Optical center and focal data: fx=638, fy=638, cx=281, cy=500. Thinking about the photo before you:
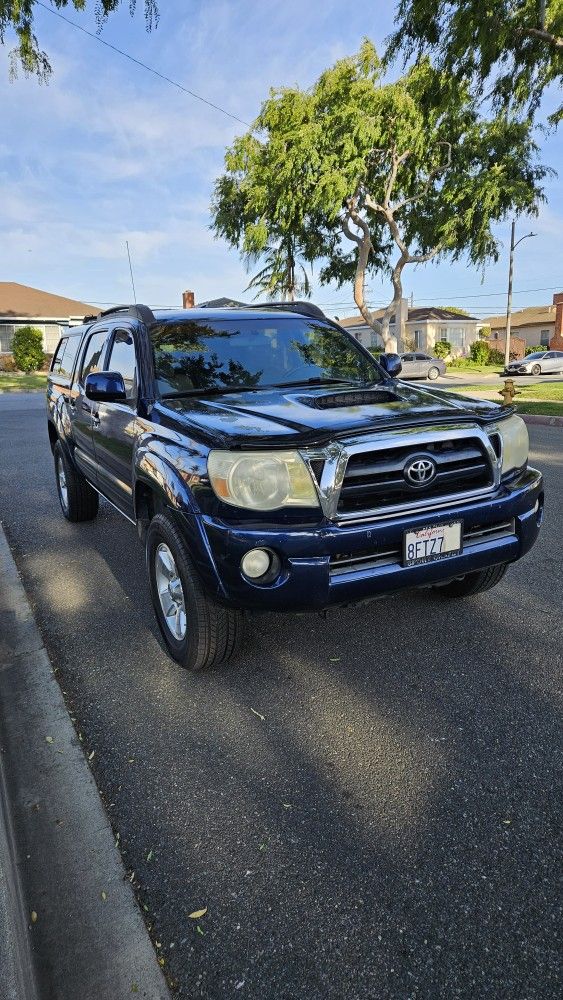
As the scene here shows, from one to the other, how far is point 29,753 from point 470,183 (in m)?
26.0

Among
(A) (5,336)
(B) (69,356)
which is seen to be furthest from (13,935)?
(A) (5,336)

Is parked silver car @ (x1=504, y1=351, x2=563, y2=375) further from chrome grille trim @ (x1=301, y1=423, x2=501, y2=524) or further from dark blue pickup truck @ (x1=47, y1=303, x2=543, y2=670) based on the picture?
chrome grille trim @ (x1=301, y1=423, x2=501, y2=524)

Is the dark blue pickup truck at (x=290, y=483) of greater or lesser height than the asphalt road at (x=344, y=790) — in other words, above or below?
above

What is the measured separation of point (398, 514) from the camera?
2.80 m

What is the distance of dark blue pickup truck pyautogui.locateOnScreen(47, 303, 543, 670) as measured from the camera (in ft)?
8.65

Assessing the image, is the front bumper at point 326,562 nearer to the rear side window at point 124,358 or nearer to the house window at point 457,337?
the rear side window at point 124,358

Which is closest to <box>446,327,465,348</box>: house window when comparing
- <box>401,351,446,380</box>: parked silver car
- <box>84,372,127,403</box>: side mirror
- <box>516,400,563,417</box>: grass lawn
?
<box>401,351,446,380</box>: parked silver car

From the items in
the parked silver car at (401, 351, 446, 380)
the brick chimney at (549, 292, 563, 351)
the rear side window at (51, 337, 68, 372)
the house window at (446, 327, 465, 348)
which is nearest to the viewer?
the rear side window at (51, 337, 68, 372)

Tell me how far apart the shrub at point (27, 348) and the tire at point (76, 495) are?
109 feet

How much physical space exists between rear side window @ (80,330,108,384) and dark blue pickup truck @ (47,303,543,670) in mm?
861

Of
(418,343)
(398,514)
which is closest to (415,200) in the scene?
(398,514)

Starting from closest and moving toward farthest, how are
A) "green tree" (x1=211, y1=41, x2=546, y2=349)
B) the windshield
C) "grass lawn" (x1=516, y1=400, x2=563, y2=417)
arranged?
the windshield → "grass lawn" (x1=516, y1=400, x2=563, y2=417) → "green tree" (x1=211, y1=41, x2=546, y2=349)

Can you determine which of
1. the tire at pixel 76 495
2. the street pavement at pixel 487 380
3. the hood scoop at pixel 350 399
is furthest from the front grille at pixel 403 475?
the street pavement at pixel 487 380

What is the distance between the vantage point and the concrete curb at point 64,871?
1718 mm
